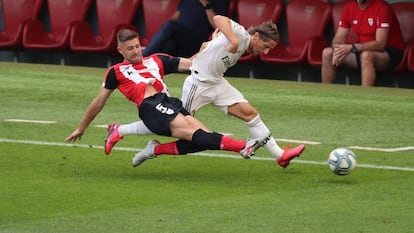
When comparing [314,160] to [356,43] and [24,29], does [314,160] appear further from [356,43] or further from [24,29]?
[24,29]

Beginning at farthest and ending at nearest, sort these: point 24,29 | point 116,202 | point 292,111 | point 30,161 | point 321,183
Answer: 1. point 24,29
2. point 292,111
3. point 30,161
4. point 321,183
5. point 116,202

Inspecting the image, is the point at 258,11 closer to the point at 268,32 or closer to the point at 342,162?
the point at 268,32

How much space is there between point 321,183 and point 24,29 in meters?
12.1

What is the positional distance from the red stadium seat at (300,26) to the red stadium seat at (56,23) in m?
3.72

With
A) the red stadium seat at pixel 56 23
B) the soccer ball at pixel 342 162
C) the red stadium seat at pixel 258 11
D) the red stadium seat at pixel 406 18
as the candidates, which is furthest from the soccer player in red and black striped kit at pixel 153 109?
the red stadium seat at pixel 56 23

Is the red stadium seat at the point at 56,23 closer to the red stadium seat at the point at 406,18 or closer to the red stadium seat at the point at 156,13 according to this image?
the red stadium seat at the point at 156,13

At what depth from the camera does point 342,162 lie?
1122 centimetres

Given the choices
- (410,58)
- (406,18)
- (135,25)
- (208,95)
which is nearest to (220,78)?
(208,95)

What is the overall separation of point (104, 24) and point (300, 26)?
3.47 m

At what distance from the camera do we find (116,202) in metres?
10.2

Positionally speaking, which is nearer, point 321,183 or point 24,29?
point 321,183

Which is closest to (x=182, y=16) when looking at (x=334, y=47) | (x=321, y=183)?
(x=334, y=47)

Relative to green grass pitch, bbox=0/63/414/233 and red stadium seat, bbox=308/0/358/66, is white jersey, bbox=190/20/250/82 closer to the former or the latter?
green grass pitch, bbox=0/63/414/233

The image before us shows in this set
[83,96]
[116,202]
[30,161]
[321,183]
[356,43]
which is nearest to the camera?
[116,202]
